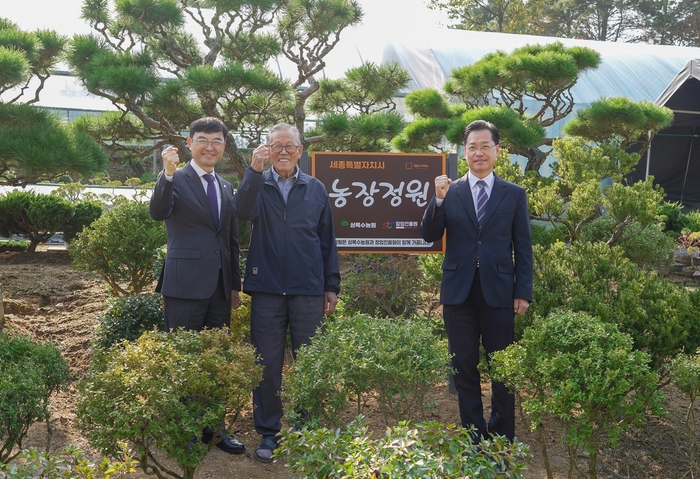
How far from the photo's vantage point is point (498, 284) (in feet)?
10.8

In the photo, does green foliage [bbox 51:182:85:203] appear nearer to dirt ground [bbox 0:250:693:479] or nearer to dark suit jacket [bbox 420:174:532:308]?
dirt ground [bbox 0:250:693:479]

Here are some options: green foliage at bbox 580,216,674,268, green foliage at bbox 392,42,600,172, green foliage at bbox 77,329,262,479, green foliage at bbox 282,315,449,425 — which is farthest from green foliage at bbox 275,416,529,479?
green foliage at bbox 392,42,600,172

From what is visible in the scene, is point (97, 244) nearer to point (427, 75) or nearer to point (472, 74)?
point (472, 74)

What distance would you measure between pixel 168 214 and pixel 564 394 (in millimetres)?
2010

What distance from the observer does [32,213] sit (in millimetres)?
9195

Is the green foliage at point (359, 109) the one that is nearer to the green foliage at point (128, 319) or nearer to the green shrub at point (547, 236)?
the green shrub at point (547, 236)

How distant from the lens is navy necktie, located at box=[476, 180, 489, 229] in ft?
11.1

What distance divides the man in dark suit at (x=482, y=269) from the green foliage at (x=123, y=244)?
2.71 metres

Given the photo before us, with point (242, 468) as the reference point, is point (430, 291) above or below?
above

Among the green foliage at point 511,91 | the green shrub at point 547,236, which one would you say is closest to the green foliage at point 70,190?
the green foliage at point 511,91

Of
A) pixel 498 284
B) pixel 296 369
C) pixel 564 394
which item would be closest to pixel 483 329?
pixel 498 284

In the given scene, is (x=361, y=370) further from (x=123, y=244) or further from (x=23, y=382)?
(x=123, y=244)

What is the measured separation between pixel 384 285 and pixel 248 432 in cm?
149

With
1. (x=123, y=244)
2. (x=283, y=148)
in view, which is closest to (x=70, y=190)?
(x=123, y=244)
